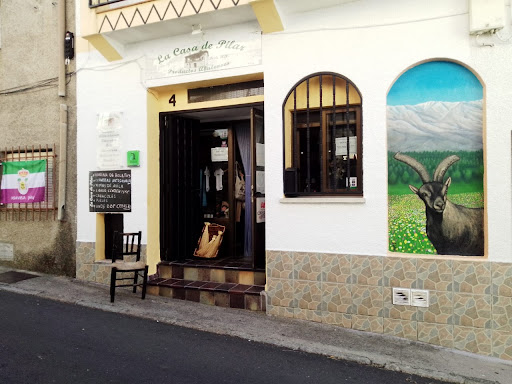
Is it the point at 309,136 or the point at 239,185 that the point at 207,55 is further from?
the point at 239,185

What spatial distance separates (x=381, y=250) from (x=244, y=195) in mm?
3314

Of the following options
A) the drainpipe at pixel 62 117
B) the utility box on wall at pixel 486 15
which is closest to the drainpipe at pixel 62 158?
the drainpipe at pixel 62 117

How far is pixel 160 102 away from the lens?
6.83 m

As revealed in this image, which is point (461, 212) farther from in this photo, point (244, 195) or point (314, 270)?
point (244, 195)

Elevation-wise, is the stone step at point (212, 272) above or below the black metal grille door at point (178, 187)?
below

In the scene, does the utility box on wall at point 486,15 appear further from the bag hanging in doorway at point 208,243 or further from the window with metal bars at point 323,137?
the bag hanging in doorway at point 208,243

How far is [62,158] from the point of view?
7105 mm

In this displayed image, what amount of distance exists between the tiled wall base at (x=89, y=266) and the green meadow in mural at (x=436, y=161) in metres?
4.60

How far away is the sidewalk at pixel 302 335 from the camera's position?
417cm

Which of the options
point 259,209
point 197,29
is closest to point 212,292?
point 259,209

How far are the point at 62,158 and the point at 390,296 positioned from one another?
226 inches

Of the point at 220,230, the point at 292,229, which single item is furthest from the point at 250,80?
the point at 220,230

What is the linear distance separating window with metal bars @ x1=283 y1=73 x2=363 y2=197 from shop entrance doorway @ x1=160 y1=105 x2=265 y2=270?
30.0 inches

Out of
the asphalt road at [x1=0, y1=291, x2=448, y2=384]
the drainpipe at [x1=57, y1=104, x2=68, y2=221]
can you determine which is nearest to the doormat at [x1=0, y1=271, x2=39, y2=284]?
the drainpipe at [x1=57, y1=104, x2=68, y2=221]
